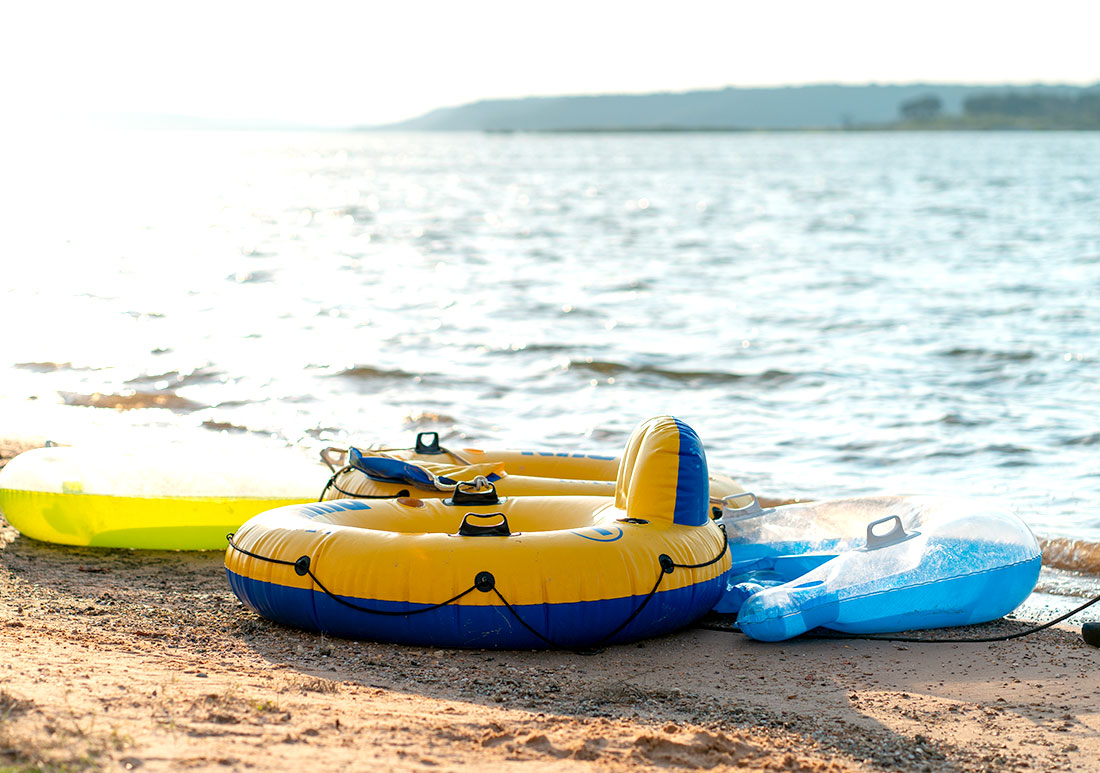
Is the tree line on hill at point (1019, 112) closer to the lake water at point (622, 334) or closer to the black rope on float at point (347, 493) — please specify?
the lake water at point (622, 334)

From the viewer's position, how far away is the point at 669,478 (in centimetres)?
517

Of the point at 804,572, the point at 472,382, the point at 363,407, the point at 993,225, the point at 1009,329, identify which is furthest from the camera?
the point at 993,225

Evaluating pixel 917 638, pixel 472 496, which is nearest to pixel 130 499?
pixel 472 496

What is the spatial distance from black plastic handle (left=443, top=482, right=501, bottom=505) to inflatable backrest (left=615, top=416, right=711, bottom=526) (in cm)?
73

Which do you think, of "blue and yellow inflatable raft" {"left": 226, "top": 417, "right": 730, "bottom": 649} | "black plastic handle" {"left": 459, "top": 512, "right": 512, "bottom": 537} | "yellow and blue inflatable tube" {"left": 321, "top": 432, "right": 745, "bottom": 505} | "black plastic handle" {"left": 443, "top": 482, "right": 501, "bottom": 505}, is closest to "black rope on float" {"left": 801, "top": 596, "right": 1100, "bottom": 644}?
"blue and yellow inflatable raft" {"left": 226, "top": 417, "right": 730, "bottom": 649}

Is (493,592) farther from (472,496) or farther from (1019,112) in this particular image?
(1019,112)

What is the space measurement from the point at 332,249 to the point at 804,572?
23.7 meters

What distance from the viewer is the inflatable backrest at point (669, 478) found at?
17.0 feet

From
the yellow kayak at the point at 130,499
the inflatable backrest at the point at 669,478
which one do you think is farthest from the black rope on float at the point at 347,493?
the inflatable backrest at the point at 669,478

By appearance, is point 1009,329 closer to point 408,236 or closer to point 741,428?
point 741,428

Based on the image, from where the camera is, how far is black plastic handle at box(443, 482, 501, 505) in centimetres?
558

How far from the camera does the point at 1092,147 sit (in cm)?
8719

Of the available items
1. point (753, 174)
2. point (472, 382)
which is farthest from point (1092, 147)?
point (472, 382)

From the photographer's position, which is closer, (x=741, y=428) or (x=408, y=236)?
(x=741, y=428)
